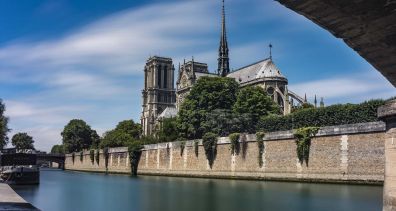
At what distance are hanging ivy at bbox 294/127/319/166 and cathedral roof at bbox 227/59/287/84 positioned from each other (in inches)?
1682

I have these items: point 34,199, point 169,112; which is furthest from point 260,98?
point 169,112

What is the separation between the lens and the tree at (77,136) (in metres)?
110

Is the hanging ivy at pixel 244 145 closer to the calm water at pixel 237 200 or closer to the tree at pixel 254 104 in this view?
the calm water at pixel 237 200

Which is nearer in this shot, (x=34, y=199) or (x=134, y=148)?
(x=34, y=199)

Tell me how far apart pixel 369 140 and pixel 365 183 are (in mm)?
2617

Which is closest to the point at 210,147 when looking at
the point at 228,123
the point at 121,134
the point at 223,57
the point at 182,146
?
the point at 182,146

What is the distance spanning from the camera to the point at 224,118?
53.7m

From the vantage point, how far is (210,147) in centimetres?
4662

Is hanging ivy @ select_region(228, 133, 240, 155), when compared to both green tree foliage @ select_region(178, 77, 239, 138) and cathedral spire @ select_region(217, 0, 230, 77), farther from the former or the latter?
cathedral spire @ select_region(217, 0, 230, 77)

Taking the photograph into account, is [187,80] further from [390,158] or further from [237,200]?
[390,158]

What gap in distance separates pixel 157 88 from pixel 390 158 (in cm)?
11583

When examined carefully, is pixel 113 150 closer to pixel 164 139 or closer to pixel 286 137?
pixel 164 139

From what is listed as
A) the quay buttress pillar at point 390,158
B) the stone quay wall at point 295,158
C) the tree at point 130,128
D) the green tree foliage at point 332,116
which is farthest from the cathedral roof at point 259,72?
the quay buttress pillar at point 390,158

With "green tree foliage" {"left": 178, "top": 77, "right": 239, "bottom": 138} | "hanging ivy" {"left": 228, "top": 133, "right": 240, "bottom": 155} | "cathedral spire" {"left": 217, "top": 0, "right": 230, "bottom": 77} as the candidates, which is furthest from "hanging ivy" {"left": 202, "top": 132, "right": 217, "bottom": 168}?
"cathedral spire" {"left": 217, "top": 0, "right": 230, "bottom": 77}
